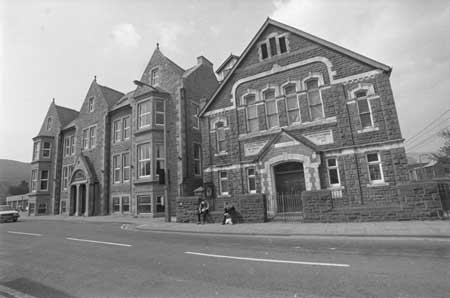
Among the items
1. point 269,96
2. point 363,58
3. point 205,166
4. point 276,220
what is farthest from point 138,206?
point 363,58

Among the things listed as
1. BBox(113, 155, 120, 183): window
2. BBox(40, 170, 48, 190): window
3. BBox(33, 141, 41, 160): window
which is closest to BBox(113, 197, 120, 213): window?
BBox(113, 155, 120, 183): window

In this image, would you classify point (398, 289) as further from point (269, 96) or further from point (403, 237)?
point (269, 96)

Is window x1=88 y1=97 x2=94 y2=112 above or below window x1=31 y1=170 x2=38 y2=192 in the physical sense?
above

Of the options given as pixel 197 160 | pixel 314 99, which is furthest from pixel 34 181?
pixel 314 99

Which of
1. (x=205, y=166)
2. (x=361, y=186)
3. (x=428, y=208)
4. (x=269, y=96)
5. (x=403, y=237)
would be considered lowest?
(x=403, y=237)

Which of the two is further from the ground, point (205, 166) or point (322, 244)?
point (205, 166)

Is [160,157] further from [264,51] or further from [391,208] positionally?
[391,208]

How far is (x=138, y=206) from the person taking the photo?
2220 centimetres

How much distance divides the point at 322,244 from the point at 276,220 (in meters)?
5.95

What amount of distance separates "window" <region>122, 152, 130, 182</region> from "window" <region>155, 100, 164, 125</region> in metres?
5.36

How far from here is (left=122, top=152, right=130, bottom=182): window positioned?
2444 cm

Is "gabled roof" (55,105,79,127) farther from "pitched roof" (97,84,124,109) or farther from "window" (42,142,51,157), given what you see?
"pitched roof" (97,84,124,109)

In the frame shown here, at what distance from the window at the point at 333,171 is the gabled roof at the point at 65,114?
3593 cm

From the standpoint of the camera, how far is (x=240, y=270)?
5477 mm
